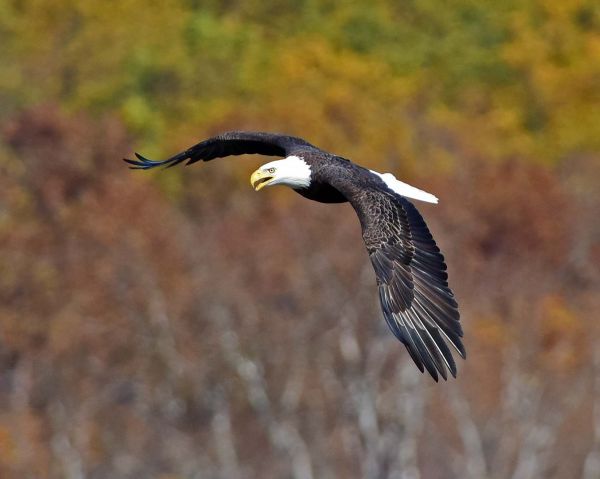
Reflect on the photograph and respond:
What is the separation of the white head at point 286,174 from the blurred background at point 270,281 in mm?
12626

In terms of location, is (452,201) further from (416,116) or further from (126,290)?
(416,116)

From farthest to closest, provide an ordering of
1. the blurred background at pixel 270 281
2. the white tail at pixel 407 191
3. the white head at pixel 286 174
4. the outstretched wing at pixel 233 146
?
the blurred background at pixel 270 281 < the outstretched wing at pixel 233 146 < the white head at pixel 286 174 < the white tail at pixel 407 191

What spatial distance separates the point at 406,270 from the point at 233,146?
243 centimetres

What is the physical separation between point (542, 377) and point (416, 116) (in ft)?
69.5

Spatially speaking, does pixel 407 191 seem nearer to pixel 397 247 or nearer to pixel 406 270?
pixel 397 247

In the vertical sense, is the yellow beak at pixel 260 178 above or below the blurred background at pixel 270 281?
below

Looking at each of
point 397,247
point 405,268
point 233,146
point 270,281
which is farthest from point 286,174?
point 270,281

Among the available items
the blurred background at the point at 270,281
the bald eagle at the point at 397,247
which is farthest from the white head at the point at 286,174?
the blurred background at the point at 270,281

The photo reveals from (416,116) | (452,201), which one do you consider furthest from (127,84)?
(452,201)

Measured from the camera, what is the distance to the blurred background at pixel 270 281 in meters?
27.8

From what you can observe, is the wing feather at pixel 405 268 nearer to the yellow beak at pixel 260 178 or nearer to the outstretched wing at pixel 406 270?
the outstretched wing at pixel 406 270

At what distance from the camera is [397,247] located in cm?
1257

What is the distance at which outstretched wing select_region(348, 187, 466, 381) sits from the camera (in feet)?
39.4

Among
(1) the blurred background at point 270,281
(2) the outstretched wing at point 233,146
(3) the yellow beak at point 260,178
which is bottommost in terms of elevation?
(3) the yellow beak at point 260,178
